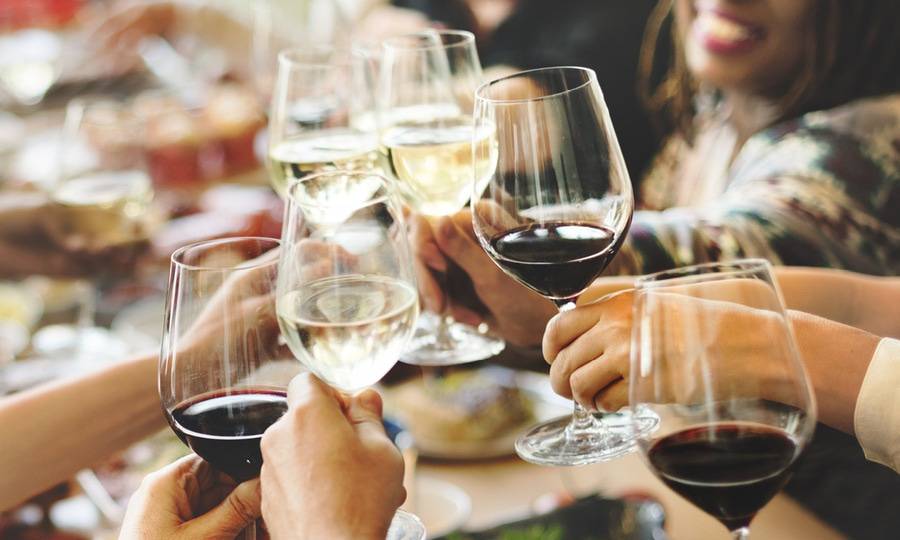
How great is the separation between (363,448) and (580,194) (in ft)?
1.00

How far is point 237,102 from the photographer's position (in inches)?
99.6

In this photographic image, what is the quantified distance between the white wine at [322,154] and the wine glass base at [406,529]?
0.42 meters

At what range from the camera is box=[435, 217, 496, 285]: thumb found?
3.77ft

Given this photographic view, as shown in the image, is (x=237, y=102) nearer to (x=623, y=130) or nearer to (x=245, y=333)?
(x=623, y=130)

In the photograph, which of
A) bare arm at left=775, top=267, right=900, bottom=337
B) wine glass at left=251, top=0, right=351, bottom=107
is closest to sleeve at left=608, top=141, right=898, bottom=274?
bare arm at left=775, top=267, right=900, bottom=337

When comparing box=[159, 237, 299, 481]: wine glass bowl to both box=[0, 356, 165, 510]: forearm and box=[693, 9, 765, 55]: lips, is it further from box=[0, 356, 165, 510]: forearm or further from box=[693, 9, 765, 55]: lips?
box=[693, 9, 765, 55]: lips

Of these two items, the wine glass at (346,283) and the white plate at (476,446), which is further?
the white plate at (476,446)

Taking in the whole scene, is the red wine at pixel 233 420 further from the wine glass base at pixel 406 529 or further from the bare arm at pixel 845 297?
the bare arm at pixel 845 297

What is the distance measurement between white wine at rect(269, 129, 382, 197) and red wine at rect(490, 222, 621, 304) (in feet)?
0.94

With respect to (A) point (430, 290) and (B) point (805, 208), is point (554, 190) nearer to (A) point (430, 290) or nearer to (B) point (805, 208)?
(A) point (430, 290)

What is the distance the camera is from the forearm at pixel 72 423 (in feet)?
3.76

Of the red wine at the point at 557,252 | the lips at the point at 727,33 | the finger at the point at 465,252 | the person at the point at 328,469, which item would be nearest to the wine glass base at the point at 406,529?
the person at the point at 328,469

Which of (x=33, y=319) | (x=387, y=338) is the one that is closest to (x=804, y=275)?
(x=387, y=338)

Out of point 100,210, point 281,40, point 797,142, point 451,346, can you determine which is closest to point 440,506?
point 451,346
